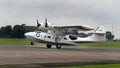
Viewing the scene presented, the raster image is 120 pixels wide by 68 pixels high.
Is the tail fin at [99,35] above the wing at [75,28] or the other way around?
the other way around

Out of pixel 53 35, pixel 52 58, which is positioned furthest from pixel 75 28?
pixel 52 58

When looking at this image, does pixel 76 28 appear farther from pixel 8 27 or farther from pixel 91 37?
pixel 8 27

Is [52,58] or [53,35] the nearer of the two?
[52,58]

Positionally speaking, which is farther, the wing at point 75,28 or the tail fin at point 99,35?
the tail fin at point 99,35

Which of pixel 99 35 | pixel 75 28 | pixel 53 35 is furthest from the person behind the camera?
pixel 99 35

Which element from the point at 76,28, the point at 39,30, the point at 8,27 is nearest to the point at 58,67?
the point at 76,28

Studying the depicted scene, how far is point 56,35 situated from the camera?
2200 inches

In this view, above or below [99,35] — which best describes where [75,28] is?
above

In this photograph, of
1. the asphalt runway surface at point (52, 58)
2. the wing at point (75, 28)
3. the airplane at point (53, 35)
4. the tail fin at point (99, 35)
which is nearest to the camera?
the asphalt runway surface at point (52, 58)

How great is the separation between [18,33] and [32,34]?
9061 cm

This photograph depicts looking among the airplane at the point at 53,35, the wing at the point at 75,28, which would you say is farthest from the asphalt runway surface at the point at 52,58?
the airplane at the point at 53,35

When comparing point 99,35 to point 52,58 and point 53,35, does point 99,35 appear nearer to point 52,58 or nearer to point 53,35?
point 53,35

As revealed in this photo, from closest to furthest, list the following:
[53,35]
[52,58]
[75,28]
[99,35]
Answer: [52,58], [75,28], [53,35], [99,35]

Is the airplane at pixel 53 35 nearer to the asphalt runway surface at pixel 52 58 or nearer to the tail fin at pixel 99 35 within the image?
the tail fin at pixel 99 35
